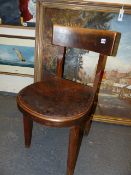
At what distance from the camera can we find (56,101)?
129cm

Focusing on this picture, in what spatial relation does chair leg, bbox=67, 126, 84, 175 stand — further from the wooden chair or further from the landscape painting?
the landscape painting

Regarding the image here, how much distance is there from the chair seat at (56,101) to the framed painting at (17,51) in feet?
1.65

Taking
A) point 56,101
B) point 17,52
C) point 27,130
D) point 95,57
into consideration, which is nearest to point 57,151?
point 27,130

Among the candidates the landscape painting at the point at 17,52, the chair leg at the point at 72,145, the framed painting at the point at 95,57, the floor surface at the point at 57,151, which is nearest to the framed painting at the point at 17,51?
the landscape painting at the point at 17,52

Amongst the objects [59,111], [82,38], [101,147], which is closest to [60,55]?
[82,38]

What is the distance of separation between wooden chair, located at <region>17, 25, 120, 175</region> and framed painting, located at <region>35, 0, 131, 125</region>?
23 cm

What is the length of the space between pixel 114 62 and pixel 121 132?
60 cm

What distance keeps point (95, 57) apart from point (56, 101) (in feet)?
1.97

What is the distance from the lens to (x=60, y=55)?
4.98ft

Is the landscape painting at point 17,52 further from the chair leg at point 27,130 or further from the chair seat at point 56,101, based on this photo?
the chair leg at point 27,130

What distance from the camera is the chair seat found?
3.89ft

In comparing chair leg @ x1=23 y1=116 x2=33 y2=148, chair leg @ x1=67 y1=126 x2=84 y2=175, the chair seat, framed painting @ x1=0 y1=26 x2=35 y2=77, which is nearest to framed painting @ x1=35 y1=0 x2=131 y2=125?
framed painting @ x1=0 y1=26 x2=35 y2=77

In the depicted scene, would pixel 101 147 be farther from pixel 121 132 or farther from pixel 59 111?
pixel 59 111

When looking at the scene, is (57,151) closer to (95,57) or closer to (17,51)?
(95,57)
